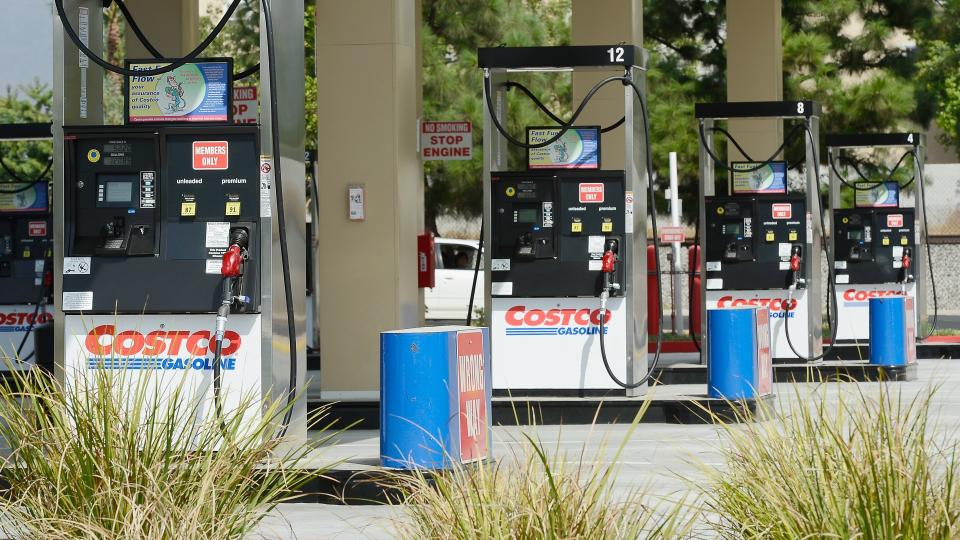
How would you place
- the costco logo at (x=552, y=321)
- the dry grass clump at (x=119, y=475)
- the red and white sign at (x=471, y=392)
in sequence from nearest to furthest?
the dry grass clump at (x=119, y=475), the red and white sign at (x=471, y=392), the costco logo at (x=552, y=321)

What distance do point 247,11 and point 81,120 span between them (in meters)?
29.2

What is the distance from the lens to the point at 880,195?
26.0 meters

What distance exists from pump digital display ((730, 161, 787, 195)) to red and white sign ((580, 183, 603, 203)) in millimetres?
5337

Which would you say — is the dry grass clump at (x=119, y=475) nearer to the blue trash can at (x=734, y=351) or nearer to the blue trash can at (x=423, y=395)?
the blue trash can at (x=423, y=395)

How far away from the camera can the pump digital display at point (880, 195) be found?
25.9 m

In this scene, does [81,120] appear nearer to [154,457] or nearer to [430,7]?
[154,457]

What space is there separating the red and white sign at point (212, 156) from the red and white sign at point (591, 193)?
5.55 metres

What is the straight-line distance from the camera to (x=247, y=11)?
4034cm

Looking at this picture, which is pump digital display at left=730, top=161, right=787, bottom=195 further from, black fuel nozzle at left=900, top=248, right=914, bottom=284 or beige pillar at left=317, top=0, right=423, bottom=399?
beige pillar at left=317, top=0, right=423, bottom=399

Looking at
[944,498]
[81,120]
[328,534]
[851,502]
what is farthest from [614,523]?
[81,120]

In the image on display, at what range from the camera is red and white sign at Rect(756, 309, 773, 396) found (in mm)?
15438

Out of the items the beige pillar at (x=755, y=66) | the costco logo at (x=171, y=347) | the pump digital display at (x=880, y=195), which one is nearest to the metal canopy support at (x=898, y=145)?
the pump digital display at (x=880, y=195)

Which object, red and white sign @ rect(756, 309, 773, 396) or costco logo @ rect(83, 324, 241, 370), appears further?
red and white sign @ rect(756, 309, 773, 396)

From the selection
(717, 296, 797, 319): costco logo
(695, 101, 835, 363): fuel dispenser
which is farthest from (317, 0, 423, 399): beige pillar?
(717, 296, 797, 319): costco logo
